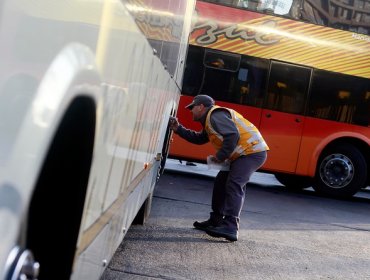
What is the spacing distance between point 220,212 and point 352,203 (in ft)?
19.4

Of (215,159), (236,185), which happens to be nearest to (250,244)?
(236,185)

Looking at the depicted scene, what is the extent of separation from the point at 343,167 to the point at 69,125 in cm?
1119

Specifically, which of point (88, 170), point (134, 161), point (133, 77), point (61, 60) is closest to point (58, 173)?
point (88, 170)

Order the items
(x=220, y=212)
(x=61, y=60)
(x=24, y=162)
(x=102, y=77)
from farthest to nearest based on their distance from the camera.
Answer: (x=220, y=212) < (x=102, y=77) < (x=61, y=60) < (x=24, y=162)

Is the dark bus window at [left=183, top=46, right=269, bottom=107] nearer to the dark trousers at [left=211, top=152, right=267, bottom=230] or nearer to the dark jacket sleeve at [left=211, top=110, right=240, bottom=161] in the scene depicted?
the dark trousers at [left=211, top=152, right=267, bottom=230]

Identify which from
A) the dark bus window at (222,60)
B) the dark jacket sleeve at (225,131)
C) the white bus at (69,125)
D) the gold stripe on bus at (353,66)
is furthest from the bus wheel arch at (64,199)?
the gold stripe on bus at (353,66)

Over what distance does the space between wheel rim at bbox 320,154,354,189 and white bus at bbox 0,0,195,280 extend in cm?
934

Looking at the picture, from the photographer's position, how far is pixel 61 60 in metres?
1.83

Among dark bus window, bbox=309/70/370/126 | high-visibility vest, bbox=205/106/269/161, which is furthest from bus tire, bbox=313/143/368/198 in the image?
high-visibility vest, bbox=205/106/269/161

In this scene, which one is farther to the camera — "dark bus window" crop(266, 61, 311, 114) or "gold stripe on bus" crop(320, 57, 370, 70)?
"gold stripe on bus" crop(320, 57, 370, 70)

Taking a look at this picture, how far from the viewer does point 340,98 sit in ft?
41.9

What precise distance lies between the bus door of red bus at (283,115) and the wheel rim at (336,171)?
0.68 m

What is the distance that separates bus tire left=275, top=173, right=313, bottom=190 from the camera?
1371 centimetres

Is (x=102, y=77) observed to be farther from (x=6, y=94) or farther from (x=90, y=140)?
(x=6, y=94)
